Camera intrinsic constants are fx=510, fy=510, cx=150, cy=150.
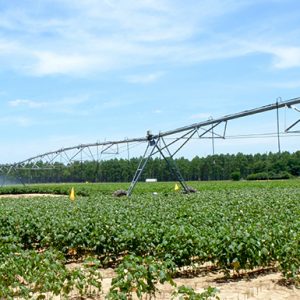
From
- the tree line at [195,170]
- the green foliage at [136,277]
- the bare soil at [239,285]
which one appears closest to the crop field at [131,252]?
the green foliage at [136,277]

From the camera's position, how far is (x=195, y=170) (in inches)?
3903

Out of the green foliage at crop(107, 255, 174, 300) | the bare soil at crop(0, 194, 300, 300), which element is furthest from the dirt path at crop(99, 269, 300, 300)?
the green foliage at crop(107, 255, 174, 300)

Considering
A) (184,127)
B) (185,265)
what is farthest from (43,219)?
(184,127)

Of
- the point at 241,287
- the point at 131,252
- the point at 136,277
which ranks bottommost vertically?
the point at 241,287

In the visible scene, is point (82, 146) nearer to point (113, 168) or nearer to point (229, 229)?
point (229, 229)

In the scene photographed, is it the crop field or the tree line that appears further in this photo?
the tree line

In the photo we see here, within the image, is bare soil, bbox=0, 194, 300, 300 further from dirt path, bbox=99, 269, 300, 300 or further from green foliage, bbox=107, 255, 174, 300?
green foliage, bbox=107, 255, 174, 300

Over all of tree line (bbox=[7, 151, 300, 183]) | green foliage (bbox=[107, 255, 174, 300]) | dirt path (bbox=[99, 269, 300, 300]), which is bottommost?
dirt path (bbox=[99, 269, 300, 300])

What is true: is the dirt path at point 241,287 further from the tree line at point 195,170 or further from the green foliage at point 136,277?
the tree line at point 195,170

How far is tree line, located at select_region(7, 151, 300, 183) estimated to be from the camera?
67688 millimetres

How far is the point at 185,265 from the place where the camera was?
342 inches

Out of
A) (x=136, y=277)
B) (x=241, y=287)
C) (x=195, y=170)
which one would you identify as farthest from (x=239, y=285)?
(x=195, y=170)

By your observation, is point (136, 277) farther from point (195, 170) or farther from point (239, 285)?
point (195, 170)

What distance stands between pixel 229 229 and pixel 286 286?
156 centimetres
